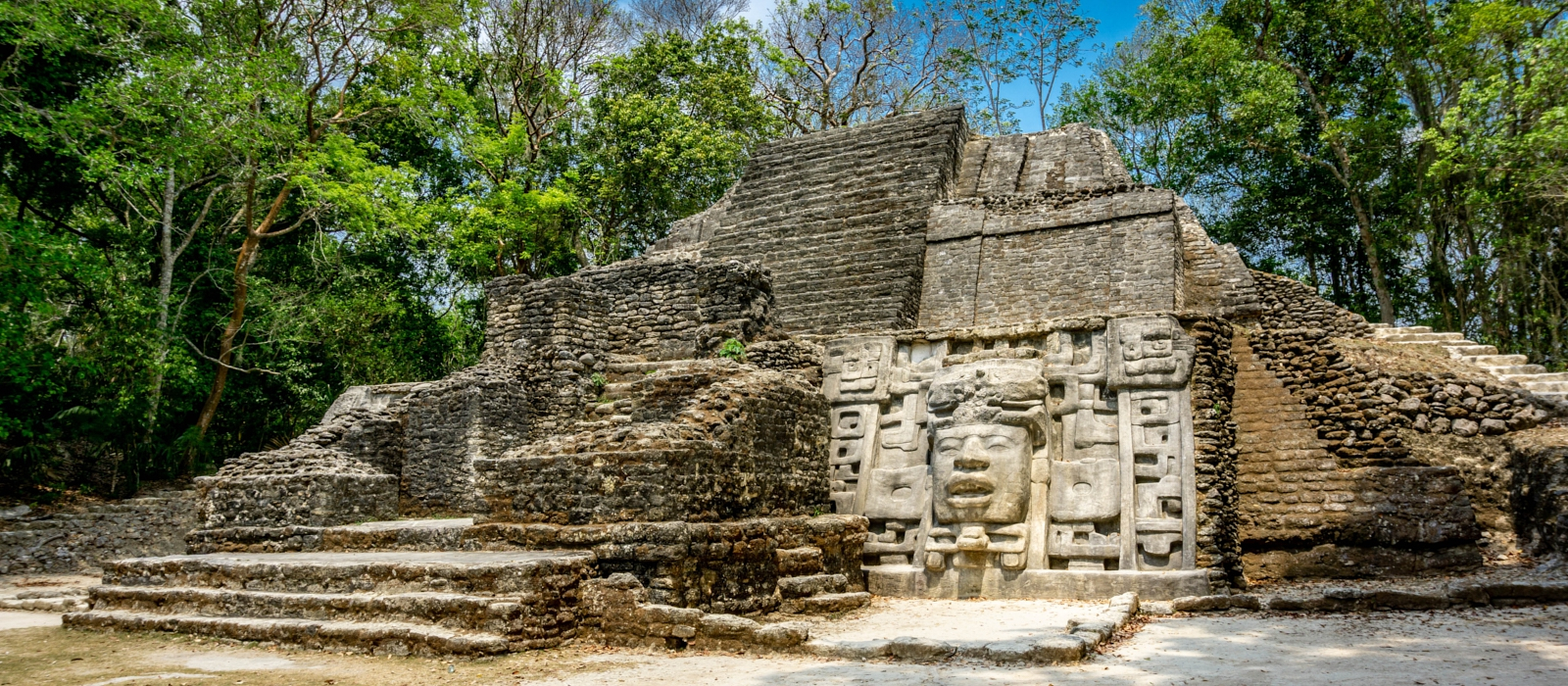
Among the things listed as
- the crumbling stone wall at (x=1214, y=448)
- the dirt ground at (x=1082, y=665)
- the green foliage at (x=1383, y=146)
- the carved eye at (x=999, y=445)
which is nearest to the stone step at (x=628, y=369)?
the carved eye at (x=999, y=445)

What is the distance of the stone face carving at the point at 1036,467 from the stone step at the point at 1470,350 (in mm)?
5109

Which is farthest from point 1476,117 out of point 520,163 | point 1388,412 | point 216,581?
point 520,163

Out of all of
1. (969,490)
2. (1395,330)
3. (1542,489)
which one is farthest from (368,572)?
(1395,330)

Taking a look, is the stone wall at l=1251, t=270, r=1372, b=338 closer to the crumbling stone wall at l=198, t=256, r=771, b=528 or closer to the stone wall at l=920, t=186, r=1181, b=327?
the stone wall at l=920, t=186, r=1181, b=327

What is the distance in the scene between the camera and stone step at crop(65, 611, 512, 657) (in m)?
4.94

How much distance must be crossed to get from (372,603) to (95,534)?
28.4 ft

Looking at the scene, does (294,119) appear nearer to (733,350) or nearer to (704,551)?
(733,350)

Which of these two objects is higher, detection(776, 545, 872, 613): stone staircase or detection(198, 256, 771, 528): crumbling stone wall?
detection(198, 256, 771, 528): crumbling stone wall

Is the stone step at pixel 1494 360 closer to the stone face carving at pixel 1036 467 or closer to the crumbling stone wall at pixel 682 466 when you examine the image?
the stone face carving at pixel 1036 467

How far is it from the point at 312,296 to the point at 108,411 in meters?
4.64

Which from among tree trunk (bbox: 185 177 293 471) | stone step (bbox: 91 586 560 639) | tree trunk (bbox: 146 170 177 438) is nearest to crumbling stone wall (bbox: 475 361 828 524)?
stone step (bbox: 91 586 560 639)

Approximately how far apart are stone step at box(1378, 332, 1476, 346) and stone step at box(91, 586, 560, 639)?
10.7 meters

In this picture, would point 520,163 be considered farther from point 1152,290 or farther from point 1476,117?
point 1476,117

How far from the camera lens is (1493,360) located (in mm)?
10336
